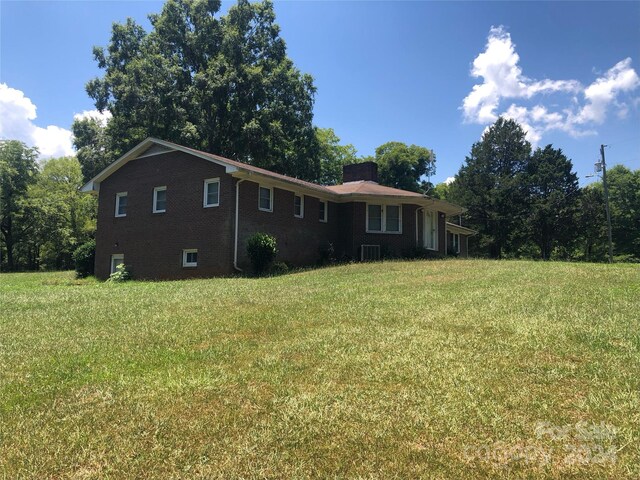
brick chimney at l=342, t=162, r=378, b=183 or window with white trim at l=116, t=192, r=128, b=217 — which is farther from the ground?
brick chimney at l=342, t=162, r=378, b=183

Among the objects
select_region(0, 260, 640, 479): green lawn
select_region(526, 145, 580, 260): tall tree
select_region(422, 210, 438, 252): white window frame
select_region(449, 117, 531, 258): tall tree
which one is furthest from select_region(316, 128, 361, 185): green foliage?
select_region(0, 260, 640, 479): green lawn

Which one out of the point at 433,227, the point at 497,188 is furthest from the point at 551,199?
the point at 433,227

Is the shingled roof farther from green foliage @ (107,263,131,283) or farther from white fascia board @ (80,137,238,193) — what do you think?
green foliage @ (107,263,131,283)

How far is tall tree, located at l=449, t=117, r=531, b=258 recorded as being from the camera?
1585 inches

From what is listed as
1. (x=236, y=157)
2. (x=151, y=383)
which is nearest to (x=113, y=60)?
(x=236, y=157)

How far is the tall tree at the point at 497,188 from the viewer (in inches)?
1585

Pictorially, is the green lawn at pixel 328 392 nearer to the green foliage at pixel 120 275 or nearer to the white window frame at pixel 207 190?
the white window frame at pixel 207 190

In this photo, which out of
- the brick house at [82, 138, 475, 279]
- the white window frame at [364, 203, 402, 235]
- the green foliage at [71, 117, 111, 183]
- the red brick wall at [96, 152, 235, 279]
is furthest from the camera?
the green foliage at [71, 117, 111, 183]

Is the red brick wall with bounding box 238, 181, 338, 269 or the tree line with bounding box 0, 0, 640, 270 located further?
the tree line with bounding box 0, 0, 640, 270

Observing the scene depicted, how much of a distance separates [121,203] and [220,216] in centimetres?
634

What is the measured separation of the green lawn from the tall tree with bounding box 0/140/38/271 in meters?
34.2

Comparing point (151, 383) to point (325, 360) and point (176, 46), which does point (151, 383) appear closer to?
point (325, 360)

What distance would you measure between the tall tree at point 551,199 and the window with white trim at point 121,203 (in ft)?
106

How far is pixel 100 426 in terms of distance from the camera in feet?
12.3
